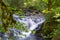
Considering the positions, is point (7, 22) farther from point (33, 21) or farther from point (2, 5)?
point (33, 21)

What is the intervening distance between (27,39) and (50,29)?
131 cm

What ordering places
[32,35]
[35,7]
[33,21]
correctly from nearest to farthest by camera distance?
[32,35], [33,21], [35,7]

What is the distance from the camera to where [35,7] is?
12375 mm

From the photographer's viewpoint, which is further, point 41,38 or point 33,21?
point 33,21

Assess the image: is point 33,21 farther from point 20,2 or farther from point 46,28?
point 20,2

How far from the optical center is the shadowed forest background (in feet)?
4.99

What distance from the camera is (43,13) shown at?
33.6 ft

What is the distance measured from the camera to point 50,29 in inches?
270

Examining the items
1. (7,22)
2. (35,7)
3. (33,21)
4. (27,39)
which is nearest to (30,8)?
(35,7)

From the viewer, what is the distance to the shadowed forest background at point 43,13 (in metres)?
1.52

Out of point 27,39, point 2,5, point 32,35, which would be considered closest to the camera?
point 2,5

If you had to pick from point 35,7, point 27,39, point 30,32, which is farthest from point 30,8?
point 27,39

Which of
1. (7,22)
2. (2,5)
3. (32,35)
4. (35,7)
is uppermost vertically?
(35,7)

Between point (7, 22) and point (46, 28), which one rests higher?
point (46, 28)
